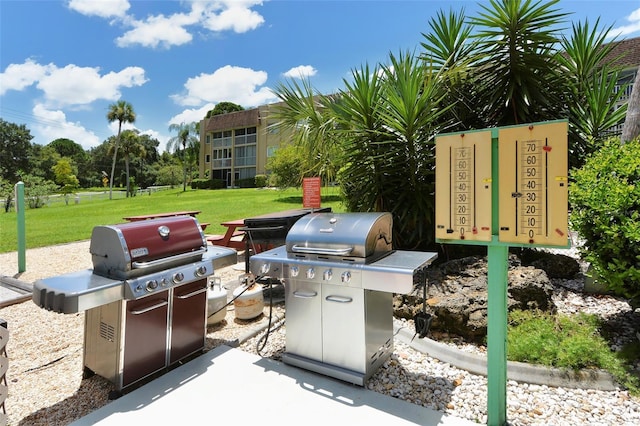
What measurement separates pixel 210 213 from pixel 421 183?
11.3 meters

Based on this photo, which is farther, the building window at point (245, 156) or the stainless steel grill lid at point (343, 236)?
the building window at point (245, 156)

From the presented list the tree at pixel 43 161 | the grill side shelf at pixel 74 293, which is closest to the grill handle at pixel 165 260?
the grill side shelf at pixel 74 293

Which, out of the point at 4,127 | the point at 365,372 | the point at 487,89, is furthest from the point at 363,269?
the point at 4,127

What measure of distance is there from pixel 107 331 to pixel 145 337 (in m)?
0.24

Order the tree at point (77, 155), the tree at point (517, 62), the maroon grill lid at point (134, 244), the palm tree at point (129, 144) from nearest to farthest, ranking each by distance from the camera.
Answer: the maroon grill lid at point (134, 244)
the tree at point (517, 62)
the palm tree at point (129, 144)
the tree at point (77, 155)

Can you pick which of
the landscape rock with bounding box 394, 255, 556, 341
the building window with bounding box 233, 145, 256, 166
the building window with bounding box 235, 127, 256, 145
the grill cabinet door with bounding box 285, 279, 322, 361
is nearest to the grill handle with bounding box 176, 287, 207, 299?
the grill cabinet door with bounding box 285, 279, 322, 361

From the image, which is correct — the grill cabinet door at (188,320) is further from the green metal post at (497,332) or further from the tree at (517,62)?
the tree at (517,62)

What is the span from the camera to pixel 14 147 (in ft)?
126

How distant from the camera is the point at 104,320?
2.28 metres

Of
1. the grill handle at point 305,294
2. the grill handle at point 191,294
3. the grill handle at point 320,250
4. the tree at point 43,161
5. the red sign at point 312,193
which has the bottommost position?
the grill handle at point 191,294

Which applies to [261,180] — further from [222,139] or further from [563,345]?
[563,345]

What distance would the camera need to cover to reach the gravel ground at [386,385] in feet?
6.86

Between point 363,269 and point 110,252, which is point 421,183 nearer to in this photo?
point 363,269

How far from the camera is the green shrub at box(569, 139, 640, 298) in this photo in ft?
8.31
